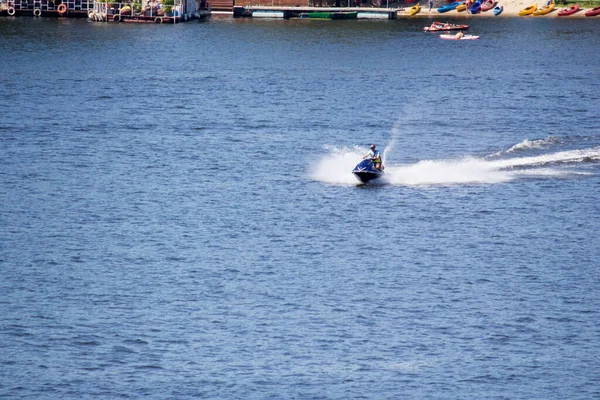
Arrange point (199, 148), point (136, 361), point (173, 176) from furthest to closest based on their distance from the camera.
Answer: point (199, 148), point (173, 176), point (136, 361)

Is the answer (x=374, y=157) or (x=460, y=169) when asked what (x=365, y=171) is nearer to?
(x=374, y=157)

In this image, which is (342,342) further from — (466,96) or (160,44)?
(160,44)

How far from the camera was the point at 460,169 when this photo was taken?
8862 cm

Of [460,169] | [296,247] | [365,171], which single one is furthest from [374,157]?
[296,247]

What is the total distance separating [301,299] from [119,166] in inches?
1428

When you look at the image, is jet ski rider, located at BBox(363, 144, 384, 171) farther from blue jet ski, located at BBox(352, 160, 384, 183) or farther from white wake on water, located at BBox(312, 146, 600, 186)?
white wake on water, located at BBox(312, 146, 600, 186)

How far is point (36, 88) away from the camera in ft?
445

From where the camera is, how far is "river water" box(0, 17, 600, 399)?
52.2 meters

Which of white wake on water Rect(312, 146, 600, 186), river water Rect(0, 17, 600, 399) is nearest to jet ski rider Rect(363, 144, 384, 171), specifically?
river water Rect(0, 17, 600, 399)

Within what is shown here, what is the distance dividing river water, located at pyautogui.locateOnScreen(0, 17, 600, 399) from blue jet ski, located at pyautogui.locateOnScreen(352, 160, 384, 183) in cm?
102

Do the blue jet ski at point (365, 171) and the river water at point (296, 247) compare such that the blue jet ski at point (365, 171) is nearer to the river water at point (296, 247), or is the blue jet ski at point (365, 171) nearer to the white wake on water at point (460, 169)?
the river water at point (296, 247)

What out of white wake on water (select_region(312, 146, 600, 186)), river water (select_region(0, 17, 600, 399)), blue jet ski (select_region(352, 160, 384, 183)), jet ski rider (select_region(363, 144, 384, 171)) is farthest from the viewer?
white wake on water (select_region(312, 146, 600, 186))

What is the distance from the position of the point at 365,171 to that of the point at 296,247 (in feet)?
48.2

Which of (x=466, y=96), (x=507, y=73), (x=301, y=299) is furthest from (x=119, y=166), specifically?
(x=507, y=73)
